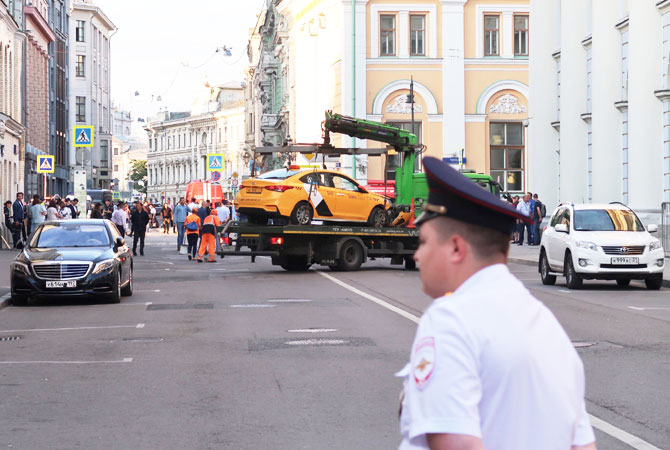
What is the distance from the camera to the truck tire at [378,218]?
30.2 metres

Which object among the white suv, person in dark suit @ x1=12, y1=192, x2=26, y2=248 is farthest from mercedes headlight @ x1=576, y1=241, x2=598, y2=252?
person in dark suit @ x1=12, y1=192, x2=26, y2=248

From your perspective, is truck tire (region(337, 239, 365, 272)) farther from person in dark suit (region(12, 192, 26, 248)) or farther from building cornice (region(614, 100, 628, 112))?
person in dark suit (region(12, 192, 26, 248))

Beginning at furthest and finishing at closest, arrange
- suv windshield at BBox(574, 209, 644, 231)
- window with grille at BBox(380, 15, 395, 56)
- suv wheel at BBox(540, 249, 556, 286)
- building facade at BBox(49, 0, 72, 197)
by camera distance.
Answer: building facade at BBox(49, 0, 72, 197)
window with grille at BBox(380, 15, 395, 56)
suv wheel at BBox(540, 249, 556, 286)
suv windshield at BBox(574, 209, 644, 231)

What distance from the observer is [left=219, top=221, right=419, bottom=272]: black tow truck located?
1117 inches

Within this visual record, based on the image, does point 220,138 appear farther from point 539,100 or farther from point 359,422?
point 359,422

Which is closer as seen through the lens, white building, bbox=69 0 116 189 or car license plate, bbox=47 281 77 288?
car license plate, bbox=47 281 77 288

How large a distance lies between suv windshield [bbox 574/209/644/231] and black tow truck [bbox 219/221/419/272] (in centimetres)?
548

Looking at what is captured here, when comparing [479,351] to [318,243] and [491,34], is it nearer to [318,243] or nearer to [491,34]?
[318,243]

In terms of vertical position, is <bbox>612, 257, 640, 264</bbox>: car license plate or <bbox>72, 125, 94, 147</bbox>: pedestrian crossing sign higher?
<bbox>72, 125, 94, 147</bbox>: pedestrian crossing sign

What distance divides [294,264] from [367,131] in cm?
435

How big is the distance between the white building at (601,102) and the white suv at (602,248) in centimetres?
1043

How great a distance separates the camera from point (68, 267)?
19750 millimetres

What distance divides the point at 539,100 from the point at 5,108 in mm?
21752

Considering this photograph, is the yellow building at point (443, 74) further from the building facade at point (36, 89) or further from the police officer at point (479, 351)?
the police officer at point (479, 351)
